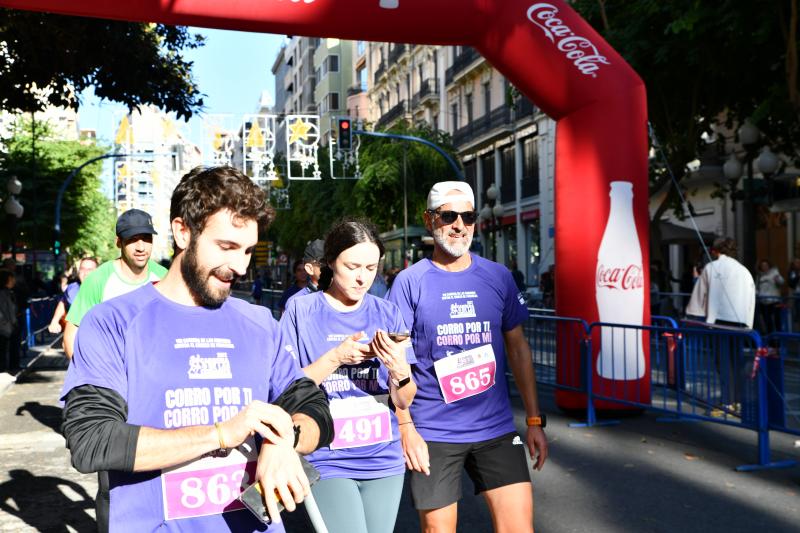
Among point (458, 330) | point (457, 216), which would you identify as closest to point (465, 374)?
point (458, 330)

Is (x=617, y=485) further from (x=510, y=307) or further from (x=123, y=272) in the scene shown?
(x=123, y=272)

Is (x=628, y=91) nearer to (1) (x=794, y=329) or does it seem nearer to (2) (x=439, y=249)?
(2) (x=439, y=249)

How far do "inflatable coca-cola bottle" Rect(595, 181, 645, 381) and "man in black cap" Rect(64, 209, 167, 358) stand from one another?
4.75 metres

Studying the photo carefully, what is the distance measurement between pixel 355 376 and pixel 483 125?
4040 centimetres

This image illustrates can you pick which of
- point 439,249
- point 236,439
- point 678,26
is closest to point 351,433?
point 439,249

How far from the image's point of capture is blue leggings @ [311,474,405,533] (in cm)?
360

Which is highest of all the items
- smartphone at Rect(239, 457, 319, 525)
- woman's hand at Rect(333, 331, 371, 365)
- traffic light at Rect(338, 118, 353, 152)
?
traffic light at Rect(338, 118, 353, 152)

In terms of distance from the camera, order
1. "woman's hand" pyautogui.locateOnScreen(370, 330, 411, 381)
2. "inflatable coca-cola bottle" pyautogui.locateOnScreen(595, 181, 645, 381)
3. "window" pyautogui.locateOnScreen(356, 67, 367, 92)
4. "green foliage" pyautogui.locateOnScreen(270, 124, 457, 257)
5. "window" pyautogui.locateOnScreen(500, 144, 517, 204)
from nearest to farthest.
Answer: "woman's hand" pyautogui.locateOnScreen(370, 330, 411, 381)
"inflatable coca-cola bottle" pyautogui.locateOnScreen(595, 181, 645, 381)
"green foliage" pyautogui.locateOnScreen(270, 124, 457, 257)
"window" pyautogui.locateOnScreen(500, 144, 517, 204)
"window" pyautogui.locateOnScreen(356, 67, 367, 92)

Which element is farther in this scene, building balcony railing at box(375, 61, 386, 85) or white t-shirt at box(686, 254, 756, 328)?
building balcony railing at box(375, 61, 386, 85)

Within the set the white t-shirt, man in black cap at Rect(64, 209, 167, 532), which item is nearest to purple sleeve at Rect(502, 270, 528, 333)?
man in black cap at Rect(64, 209, 167, 532)

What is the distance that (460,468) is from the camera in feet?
13.4

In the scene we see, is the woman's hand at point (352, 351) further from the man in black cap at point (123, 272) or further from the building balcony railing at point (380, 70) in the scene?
the building balcony railing at point (380, 70)

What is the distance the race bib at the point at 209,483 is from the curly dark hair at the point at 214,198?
1.88 feet

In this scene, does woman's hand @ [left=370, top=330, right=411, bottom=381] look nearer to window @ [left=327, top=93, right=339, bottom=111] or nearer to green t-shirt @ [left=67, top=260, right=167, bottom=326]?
green t-shirt @ [left=67, top=260, right=167, bottom=326]
